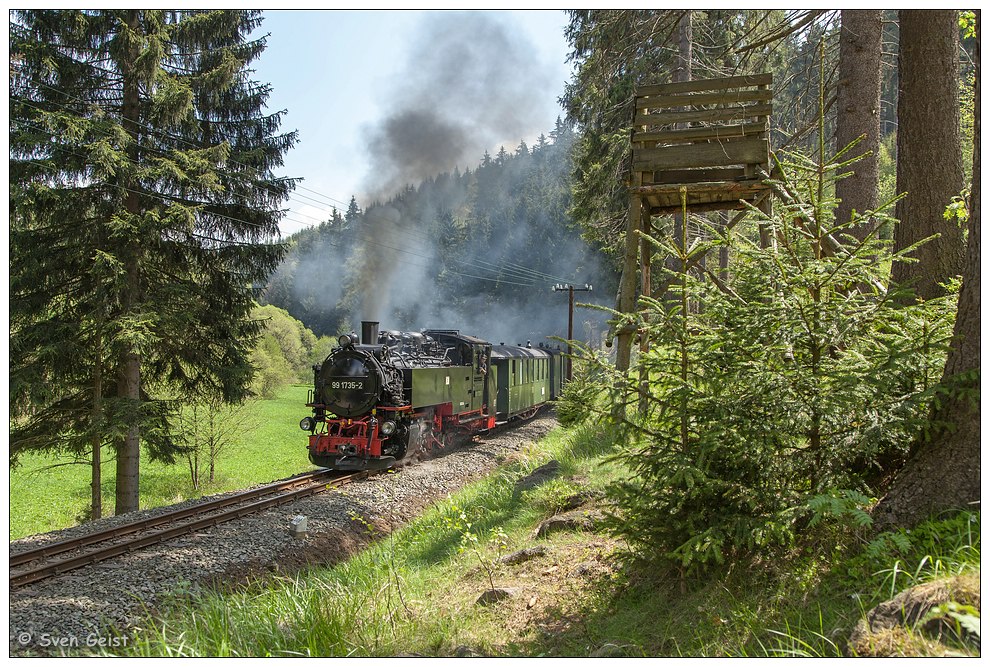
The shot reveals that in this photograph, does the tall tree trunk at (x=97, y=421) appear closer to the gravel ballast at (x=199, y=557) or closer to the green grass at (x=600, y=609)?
the gravel ballast at (x=199, y=557)

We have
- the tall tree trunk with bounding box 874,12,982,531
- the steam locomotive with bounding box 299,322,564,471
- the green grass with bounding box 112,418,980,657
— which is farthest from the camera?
the steam locomotive with bounding box 299,322,564,471

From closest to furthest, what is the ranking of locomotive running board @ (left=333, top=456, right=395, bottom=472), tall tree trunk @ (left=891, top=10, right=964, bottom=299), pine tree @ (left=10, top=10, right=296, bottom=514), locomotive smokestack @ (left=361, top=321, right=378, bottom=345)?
tall tree trunk @ (left=891, top=10, right=964, bottom=299), pine tree @ (left=10, top=10, right=296, bottom=514), locomotive running board @ (left=333, top=456, right=395, bottom=472), locomotive smokestack @ (left=361, top=321, right=378, bottom=345)

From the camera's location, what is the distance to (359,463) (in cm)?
1147

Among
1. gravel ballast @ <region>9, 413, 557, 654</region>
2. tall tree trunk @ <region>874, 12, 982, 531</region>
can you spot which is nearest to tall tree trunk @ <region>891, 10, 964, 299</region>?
tall tree trunk @ <region>874, 12, 982, 531</region>

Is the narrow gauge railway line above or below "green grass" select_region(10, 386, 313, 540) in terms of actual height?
above

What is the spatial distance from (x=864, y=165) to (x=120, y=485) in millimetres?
12749

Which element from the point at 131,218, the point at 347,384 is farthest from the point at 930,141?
the point at 131,218

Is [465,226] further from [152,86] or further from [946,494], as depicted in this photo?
[946,494]

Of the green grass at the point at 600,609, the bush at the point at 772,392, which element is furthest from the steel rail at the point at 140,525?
the bush at the point at 772,392

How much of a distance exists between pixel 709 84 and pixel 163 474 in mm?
18983

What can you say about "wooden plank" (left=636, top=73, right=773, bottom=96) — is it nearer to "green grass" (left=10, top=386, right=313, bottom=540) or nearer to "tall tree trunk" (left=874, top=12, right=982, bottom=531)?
"tall tree trunk" (left=874, top=12, right=982, bottom=531)

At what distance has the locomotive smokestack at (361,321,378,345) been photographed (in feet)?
44.4

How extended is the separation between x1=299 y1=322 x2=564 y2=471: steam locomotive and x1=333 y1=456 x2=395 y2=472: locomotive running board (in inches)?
0.7

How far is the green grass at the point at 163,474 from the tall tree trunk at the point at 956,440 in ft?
42.7
